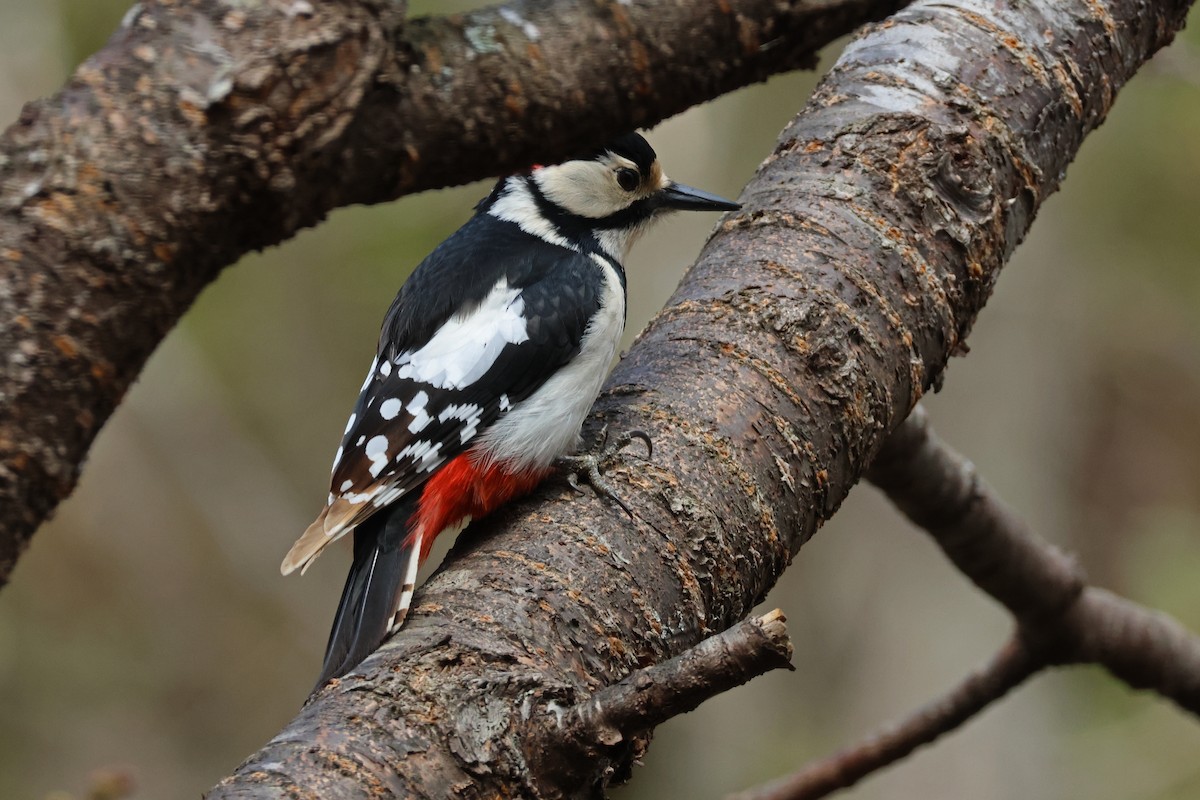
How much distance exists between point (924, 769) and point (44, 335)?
5.76 metres

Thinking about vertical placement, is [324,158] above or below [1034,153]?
below

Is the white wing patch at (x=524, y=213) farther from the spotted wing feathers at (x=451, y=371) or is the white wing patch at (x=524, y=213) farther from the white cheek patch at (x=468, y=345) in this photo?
the white cheek patch at (x=468, y=345)

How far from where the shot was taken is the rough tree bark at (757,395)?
1.34 meters

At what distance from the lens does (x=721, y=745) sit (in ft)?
24.9

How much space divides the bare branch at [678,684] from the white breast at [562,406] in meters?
1.01

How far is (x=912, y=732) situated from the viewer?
2.82 meters

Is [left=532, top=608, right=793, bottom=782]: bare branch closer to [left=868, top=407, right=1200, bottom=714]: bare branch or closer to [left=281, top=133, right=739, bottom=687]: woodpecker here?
[left=281, top=133, right=739, bottom=687]: woodpecker

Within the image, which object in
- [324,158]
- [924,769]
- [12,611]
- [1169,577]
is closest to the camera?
[324,158]

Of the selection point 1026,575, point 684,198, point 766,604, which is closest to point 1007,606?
point 1026,575

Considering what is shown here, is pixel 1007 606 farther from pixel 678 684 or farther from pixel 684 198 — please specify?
pixel 678 684

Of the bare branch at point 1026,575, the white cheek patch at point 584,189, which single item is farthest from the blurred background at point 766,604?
the white cheek patch at point 584,189

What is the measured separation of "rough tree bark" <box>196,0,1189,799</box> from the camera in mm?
1342

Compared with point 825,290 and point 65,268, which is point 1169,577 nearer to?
point 825,290

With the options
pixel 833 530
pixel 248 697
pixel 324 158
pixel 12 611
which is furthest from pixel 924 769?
pixel 324 158
